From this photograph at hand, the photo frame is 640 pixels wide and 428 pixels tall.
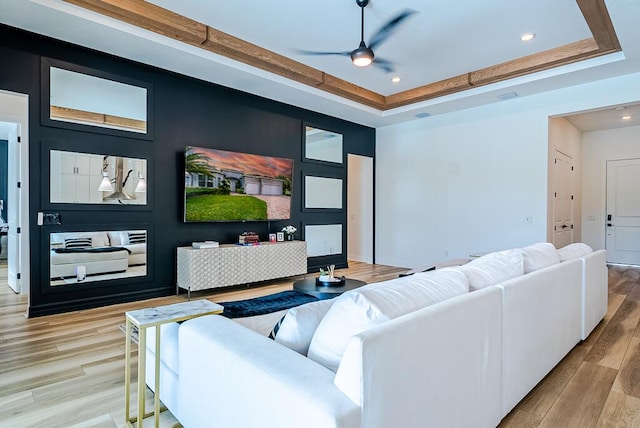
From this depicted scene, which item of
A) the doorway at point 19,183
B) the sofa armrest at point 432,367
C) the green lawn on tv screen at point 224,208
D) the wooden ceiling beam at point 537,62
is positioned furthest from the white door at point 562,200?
the doorway at point 19,183

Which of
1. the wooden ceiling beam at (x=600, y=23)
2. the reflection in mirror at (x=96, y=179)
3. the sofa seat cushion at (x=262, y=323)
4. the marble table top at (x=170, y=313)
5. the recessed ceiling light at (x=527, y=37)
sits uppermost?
the recessed ceiling light at (x=527, y=37)

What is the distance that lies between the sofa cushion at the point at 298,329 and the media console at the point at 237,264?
331 cm

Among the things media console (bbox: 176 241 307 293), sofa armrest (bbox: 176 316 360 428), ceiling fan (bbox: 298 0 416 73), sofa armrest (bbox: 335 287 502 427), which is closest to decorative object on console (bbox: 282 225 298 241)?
media console (bbox: 176 241 307 293)

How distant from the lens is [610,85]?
4.83 metres

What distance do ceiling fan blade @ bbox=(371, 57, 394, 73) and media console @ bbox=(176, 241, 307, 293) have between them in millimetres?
2843

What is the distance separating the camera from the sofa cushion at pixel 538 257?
2439 mm

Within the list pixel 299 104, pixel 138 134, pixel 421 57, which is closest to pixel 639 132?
pixel 421 57

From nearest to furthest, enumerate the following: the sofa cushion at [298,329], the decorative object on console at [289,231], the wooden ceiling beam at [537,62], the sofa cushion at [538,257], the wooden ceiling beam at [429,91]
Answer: the sofa cushion at [298,329] < the sofa cushion at [538,257] < the wooden ceiling beam at [537,62] < the wooden ceiling beam at [429,91] < the decorative object on console at [289,231]

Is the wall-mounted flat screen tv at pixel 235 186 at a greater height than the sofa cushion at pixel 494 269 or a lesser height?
greater

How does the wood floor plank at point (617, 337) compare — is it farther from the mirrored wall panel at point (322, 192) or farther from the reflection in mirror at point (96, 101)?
the reflection in mirror at point (96, 101)

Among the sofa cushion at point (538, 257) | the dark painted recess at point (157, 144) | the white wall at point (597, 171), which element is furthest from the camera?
the white wall at point (597, 171)

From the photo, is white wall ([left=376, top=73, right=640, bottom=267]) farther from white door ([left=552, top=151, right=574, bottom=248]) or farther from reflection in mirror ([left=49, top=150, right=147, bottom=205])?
reflection in mirror ([left=49, top=150, right=147, bottom=205])

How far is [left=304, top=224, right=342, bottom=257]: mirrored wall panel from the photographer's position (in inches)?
254

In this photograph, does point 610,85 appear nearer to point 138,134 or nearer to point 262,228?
point 262,228
